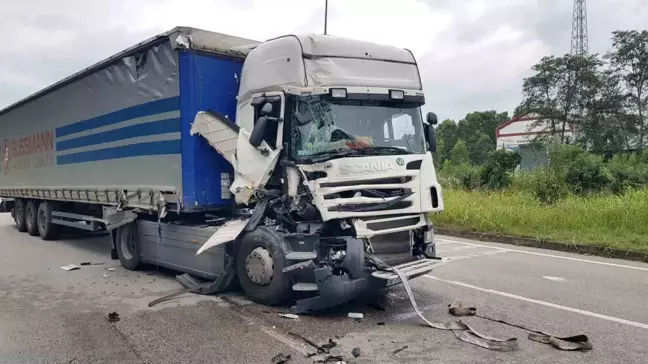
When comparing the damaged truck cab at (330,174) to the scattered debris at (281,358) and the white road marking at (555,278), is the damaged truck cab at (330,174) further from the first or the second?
the white road marking at (555,278)

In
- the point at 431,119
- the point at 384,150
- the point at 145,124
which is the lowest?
the point at 384,150

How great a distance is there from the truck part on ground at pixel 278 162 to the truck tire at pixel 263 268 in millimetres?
17

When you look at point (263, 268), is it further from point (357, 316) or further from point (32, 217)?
point (32, 217)

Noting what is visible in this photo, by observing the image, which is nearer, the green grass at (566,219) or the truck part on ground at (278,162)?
the truck part on ground at (278,162)

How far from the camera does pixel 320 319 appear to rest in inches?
232

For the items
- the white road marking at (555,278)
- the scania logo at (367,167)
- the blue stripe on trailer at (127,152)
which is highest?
the blue stripe on trailer at (127,152)

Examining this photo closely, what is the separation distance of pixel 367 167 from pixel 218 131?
6.89 feet

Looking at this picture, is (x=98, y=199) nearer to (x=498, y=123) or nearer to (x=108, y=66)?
(x=108, y=66)

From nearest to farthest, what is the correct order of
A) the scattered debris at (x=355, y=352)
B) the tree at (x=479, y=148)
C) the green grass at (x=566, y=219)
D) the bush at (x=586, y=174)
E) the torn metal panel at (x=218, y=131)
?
the scattered debris at (x=355, y=352) < the torn metal panel at (x=218, y=131) < the green grass at (x=566, y=219) < the bush at (x=586, y=174) < the tree at (x=479, y=148)

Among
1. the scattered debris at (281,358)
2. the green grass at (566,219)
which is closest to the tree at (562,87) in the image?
the green grass at (566,219)

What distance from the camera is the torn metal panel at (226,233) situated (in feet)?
21.1

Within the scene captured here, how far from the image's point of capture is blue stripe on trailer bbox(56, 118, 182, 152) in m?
7.46

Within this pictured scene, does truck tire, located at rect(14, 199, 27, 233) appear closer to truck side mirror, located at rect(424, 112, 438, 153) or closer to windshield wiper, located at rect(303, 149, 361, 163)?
windshield wiper, located at rect(303, 149, 361, 163)

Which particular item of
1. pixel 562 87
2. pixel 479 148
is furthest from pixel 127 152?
pixel 479 148
